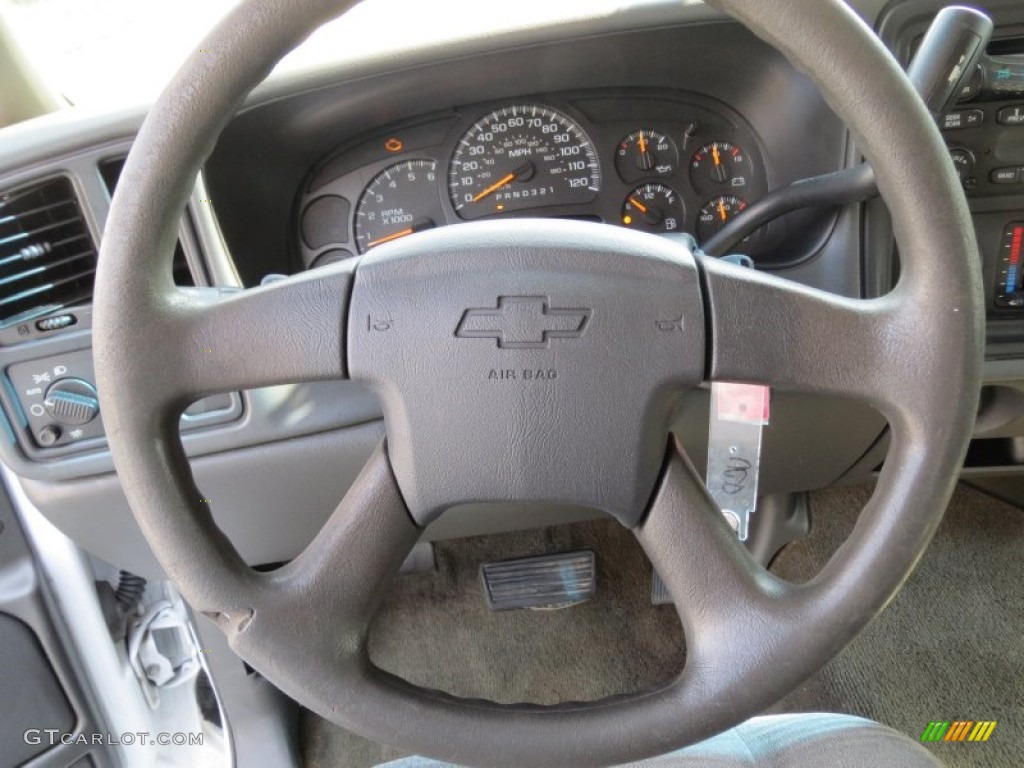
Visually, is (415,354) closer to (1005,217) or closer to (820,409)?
(820,409)

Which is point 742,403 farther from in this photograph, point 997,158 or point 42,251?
point 42,251

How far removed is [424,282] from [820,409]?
608 millimetres

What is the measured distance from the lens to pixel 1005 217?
1.07 meters

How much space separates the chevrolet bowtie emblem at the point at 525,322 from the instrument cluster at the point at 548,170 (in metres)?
0.52

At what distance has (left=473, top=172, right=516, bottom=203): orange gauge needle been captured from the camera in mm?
1118

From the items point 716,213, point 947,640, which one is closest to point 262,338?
point 716,213

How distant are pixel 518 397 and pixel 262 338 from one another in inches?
7.4

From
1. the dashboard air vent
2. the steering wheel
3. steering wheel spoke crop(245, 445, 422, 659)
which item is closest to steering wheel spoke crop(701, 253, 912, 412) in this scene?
the steering wheel

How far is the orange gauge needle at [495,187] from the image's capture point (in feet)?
3.67

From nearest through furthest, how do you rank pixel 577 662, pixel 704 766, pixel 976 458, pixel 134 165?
pixel 134 165 → pixel 704 766 → pixel 976 458 → pixel 577 662

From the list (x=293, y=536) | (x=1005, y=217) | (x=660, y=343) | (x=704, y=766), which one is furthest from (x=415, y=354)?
(x=1005, y=217)

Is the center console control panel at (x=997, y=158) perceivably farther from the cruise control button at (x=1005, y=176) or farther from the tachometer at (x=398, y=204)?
the tachometer at (x=398, y=204)

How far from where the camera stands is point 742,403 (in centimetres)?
70

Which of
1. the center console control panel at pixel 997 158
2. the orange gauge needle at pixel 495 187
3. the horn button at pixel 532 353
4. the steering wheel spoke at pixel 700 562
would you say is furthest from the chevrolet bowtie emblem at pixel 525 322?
the center console control panel at pixel 997 158
